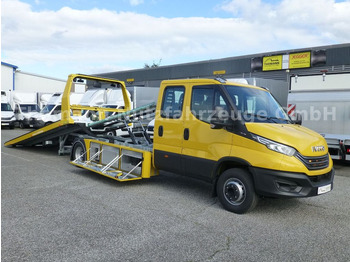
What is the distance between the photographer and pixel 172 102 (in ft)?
20.8

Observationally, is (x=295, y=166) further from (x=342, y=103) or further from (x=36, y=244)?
(x=342, y=103)

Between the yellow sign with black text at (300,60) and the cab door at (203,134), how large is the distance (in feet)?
58.7

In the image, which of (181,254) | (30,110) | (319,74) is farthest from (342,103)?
(30,110)

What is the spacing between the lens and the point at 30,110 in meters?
25.4

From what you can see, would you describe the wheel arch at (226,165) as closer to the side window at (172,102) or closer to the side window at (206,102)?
the side window at (206,102)

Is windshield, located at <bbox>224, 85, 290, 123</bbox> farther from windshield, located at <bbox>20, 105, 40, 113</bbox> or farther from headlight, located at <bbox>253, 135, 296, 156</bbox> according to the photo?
windshield, located at <bbox>20, 105, 40, 113</bbox>

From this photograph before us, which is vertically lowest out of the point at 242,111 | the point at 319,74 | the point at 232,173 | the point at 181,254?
the point at 181,254

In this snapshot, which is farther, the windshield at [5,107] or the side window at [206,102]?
the windshield at [5,107]

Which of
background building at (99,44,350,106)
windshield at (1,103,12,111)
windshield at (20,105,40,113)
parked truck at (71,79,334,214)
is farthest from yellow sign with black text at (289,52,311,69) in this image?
windshield at (1,103,12,111)

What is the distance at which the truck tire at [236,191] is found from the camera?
5099mm

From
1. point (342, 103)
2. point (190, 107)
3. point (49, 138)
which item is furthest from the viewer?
point (49, 138)

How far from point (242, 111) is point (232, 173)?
103 centimetres

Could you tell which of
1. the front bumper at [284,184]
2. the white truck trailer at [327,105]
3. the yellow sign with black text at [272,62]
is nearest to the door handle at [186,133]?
the front bumper at [284,184]

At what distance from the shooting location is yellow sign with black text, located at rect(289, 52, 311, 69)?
70.2ft
